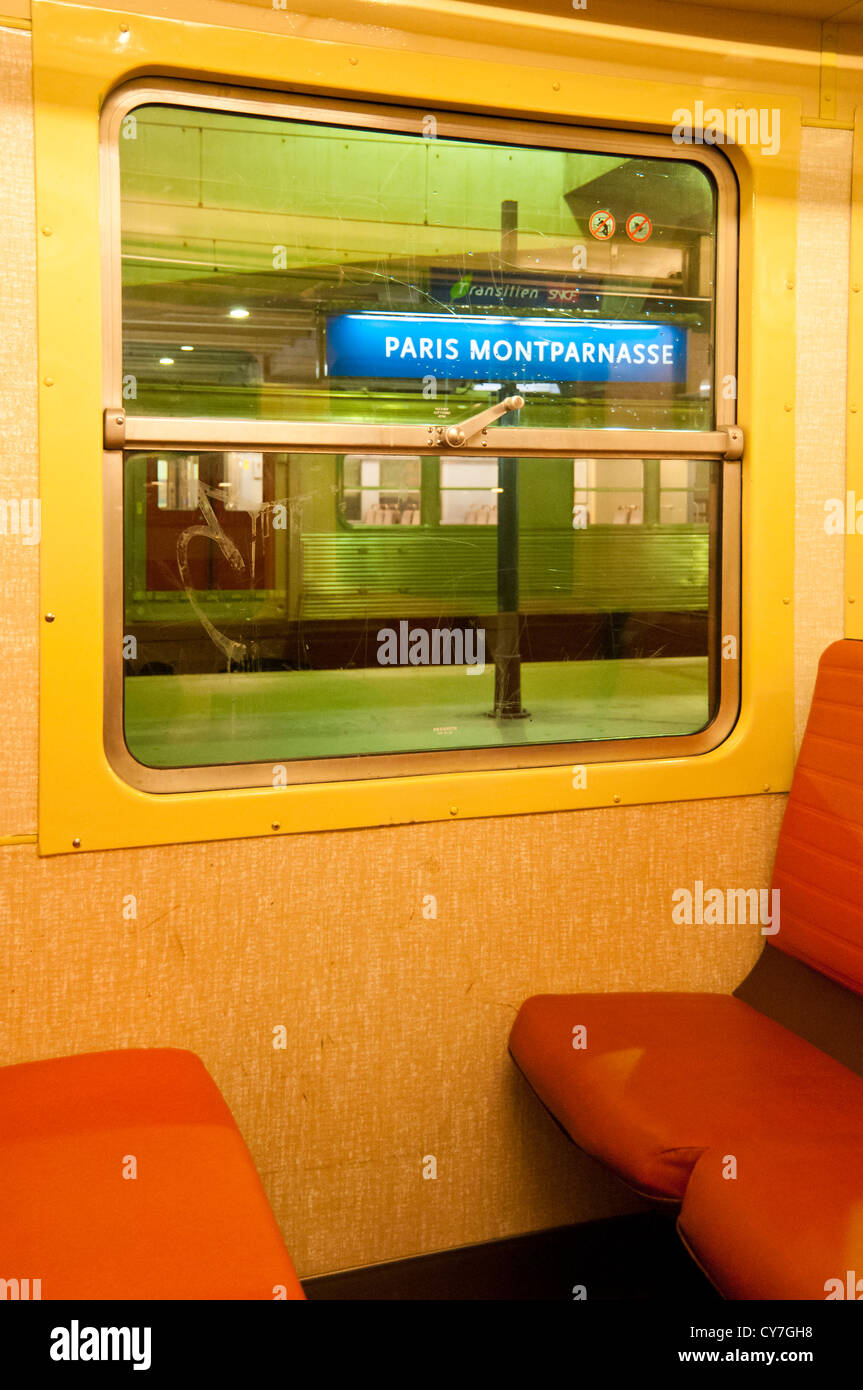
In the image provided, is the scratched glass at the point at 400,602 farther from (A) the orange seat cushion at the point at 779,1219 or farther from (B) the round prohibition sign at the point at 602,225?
(A) the orange seat cushion at the point at 779,1219

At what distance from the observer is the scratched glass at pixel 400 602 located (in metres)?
2.32

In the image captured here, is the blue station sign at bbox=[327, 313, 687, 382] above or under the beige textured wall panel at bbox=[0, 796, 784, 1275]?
above

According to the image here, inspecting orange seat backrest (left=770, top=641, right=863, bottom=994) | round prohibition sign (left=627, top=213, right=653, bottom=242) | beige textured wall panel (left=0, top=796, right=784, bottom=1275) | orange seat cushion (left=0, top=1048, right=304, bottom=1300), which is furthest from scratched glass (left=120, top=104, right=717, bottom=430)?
orange seat cushion (left=0, top=1048, right=304, bottom=1300)

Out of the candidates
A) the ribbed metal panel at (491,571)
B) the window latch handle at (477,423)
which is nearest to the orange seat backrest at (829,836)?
the ribbed metal panel at (491,571)

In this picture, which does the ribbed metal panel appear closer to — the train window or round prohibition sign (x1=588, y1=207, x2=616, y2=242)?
the train window

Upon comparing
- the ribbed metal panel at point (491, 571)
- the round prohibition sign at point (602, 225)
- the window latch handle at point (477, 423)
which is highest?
the round prohibition sign at point (602, 225)

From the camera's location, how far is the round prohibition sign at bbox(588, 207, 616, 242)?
→ 8.36ft

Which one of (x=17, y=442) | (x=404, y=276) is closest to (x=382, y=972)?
(x=17, y=442)

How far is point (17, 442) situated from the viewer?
2.14 meters

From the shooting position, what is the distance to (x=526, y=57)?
244 centimetres

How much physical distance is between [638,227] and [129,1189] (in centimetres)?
217

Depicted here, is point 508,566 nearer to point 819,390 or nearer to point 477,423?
point 477,423

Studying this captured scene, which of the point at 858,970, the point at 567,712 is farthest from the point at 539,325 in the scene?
the point at 858,970

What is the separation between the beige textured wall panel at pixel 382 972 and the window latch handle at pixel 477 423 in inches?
32.4
